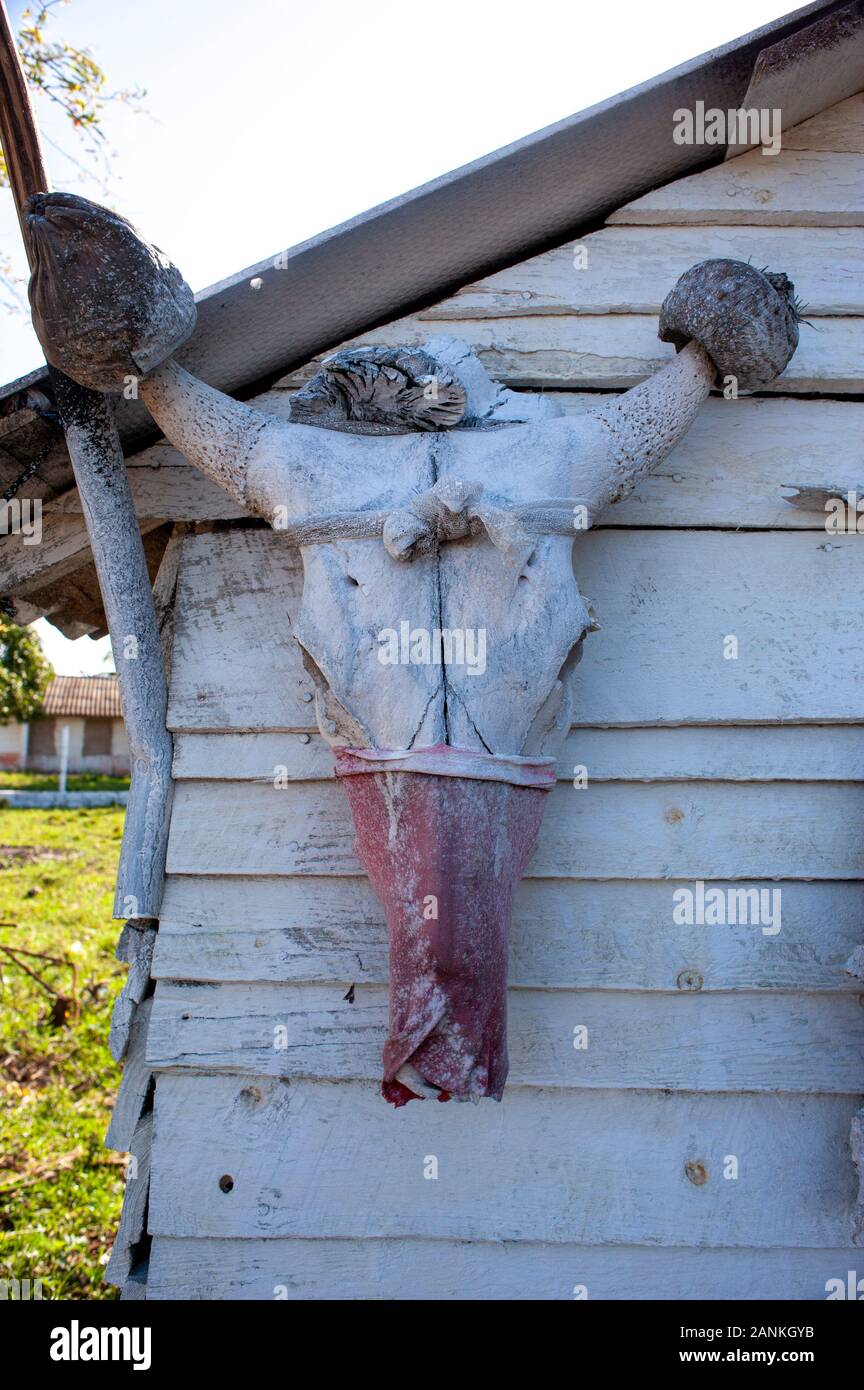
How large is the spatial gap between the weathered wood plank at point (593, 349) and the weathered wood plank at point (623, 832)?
1.14 metres

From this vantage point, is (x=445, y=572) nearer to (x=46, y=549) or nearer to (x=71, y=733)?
(x=46, y=549)

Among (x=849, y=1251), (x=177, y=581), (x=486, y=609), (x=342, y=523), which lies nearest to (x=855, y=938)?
(x=849, y=1251)

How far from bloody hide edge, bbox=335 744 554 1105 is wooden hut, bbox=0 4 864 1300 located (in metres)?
0.55

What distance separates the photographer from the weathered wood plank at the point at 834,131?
283cm

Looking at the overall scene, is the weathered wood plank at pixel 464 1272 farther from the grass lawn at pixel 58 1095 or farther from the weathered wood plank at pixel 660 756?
the grass lawn at pixel 58 1095

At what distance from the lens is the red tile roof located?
2981cm

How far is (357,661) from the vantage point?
79.6 inches

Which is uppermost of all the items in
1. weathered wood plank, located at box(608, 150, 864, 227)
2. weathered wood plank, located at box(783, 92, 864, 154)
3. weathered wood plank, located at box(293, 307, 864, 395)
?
weathered wood plank, located at box(783, 92, 864, 154)

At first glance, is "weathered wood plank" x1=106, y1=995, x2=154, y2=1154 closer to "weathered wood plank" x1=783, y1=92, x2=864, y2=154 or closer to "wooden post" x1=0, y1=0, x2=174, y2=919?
"wooden post" x1=0, y1=0, x2=174, y2=919

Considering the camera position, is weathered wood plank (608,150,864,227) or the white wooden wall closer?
the white wooden wall

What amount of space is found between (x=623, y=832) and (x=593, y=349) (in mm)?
1355

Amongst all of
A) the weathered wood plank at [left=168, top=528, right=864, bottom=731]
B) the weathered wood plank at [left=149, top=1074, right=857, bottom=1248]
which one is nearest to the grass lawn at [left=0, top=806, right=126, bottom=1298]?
the weathered wood plank at [left=149, top=1074, right=857, bottom=1248]

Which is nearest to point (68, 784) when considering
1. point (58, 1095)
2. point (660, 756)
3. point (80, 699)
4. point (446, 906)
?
point (80, 699)

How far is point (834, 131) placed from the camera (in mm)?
2848
